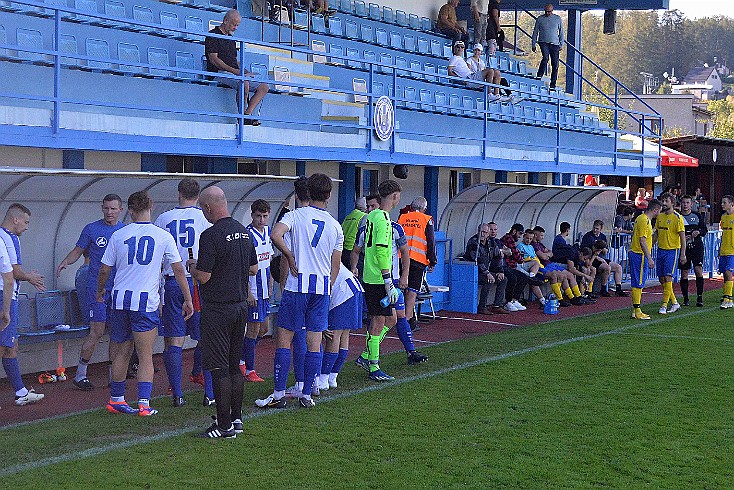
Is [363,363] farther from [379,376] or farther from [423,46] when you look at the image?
[423,46]

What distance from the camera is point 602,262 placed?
64.7 ft

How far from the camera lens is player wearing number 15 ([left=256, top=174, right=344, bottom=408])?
872 centimetres

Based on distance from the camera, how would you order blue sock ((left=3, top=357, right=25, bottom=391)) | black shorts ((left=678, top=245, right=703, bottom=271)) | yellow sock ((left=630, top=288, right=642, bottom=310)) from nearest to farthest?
blue sock ((left=3, top=357, right=25, bottom=391)), yellow sock ((left=630, top=288, right=642, bottom=310)), black shorts ((left=678, top=245, right=703, bottom=271))

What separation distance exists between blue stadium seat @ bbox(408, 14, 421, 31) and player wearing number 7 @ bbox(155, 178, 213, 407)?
14.4 metres

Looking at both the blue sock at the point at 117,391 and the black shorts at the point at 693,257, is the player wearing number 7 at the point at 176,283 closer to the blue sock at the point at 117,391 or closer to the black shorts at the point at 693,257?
the blue sock at the point at 117,391

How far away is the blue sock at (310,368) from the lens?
884cm

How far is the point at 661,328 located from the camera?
14758mm

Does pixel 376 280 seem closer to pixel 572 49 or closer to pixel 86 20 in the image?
pixel 86 20

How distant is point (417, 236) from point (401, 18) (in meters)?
11.0

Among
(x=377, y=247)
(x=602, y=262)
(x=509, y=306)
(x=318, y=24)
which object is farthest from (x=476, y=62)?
(x=377, y=247)

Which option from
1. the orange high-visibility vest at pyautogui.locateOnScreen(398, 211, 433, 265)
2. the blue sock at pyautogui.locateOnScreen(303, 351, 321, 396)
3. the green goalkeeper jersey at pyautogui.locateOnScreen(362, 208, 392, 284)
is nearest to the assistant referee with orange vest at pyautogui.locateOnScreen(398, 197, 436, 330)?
the orange high-visibility vest at pyautogui.locateOnScreen(398, 211, 433, 265)

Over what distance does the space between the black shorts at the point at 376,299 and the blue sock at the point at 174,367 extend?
6.58 feet

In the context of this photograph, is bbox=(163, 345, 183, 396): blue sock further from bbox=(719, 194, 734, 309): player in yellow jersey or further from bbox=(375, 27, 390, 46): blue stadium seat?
bbox=(375, 27, 390, 46): blue stadium seat

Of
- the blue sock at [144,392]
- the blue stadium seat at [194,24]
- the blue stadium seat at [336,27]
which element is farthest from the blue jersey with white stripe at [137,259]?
the blue stadium seat at [336,27]
